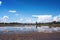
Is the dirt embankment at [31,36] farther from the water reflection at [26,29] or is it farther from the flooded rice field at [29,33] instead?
the water reflection at [26,29]

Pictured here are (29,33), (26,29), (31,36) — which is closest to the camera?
(31,36)

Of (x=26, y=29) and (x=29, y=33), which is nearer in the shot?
(x=29, y=33)

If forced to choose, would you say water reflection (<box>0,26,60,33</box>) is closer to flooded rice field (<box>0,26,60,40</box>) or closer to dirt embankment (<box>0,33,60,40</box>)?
flooded rice field (<box>0,26,60,40</box>)

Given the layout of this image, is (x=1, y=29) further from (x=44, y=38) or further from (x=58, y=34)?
(x=58, y=34)

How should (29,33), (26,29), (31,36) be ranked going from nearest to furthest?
(31,36) → (29,33) → (26,29)

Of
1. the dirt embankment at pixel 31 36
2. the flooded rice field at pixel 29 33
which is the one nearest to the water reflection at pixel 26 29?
the flooded rice field at pixel 29 33

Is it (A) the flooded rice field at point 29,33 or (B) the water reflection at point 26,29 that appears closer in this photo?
(A) the flooded rice field at point 29,33

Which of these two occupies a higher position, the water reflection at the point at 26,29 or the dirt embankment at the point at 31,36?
the water reflection at the point at 26,29

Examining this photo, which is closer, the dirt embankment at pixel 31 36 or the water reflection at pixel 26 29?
the dirt embankment at pixel 31 36

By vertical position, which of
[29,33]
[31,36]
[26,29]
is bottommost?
[31,36]

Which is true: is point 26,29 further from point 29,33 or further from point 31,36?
point 31,36

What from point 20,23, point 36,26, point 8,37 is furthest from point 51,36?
point 8,37

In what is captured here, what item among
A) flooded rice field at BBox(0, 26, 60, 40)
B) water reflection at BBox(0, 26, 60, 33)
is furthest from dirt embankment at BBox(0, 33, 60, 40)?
water reflection at BBox(0, 26, 60, 33)

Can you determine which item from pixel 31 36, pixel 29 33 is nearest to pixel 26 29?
pixel 29 33
